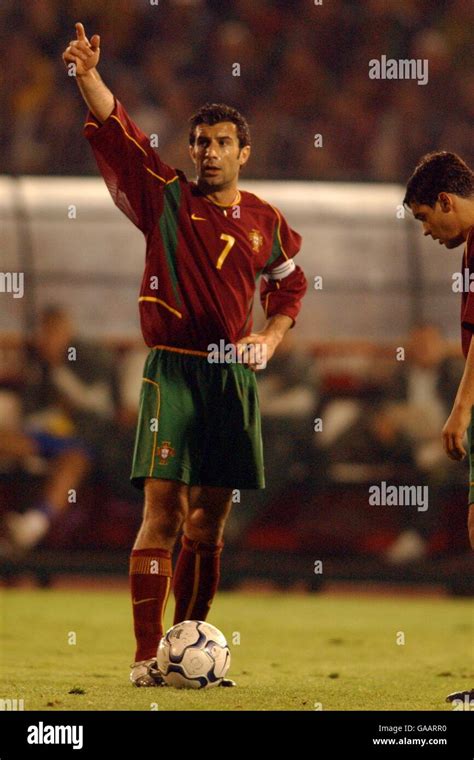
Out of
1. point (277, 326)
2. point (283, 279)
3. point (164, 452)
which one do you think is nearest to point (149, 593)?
point (164, 452)

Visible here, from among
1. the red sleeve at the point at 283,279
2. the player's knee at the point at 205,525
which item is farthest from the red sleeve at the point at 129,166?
the player's knee at the point at 205,525

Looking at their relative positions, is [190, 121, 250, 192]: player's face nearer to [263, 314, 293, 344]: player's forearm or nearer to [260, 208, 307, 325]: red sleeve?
[260, 208, 307, 325]: red sleeve

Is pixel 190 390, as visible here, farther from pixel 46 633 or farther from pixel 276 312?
pixel 46 633

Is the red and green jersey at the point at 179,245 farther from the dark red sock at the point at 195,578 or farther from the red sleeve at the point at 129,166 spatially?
the dark red sock at the point at 195,578

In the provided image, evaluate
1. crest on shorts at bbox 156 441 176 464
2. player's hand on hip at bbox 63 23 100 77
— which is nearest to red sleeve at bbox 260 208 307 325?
crest on shorts at bbox 156 441 176 464

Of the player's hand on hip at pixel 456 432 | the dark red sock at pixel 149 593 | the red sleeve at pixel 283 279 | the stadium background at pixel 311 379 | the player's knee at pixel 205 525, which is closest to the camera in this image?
the player's hand on hip at pixel 456 432

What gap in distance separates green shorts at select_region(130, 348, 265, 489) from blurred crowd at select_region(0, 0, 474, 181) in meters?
6.84

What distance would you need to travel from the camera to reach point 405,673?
561 cm

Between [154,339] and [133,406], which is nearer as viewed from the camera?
[154,339]

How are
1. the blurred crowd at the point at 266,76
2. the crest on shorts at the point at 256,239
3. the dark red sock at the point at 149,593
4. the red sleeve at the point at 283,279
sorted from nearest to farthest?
the dark red sock at the point at 149,593 < the crest on shorts at the point at 256,239 < the red sleeve at the point at 283,279 < the blurred crowd at the point at 266,76

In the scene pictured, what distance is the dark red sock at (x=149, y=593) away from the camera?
4871 millimetres

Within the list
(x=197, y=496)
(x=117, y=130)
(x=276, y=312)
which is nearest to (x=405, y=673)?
(x=197, y=496)

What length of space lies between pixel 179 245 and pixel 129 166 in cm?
36

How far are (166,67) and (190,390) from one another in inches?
314
